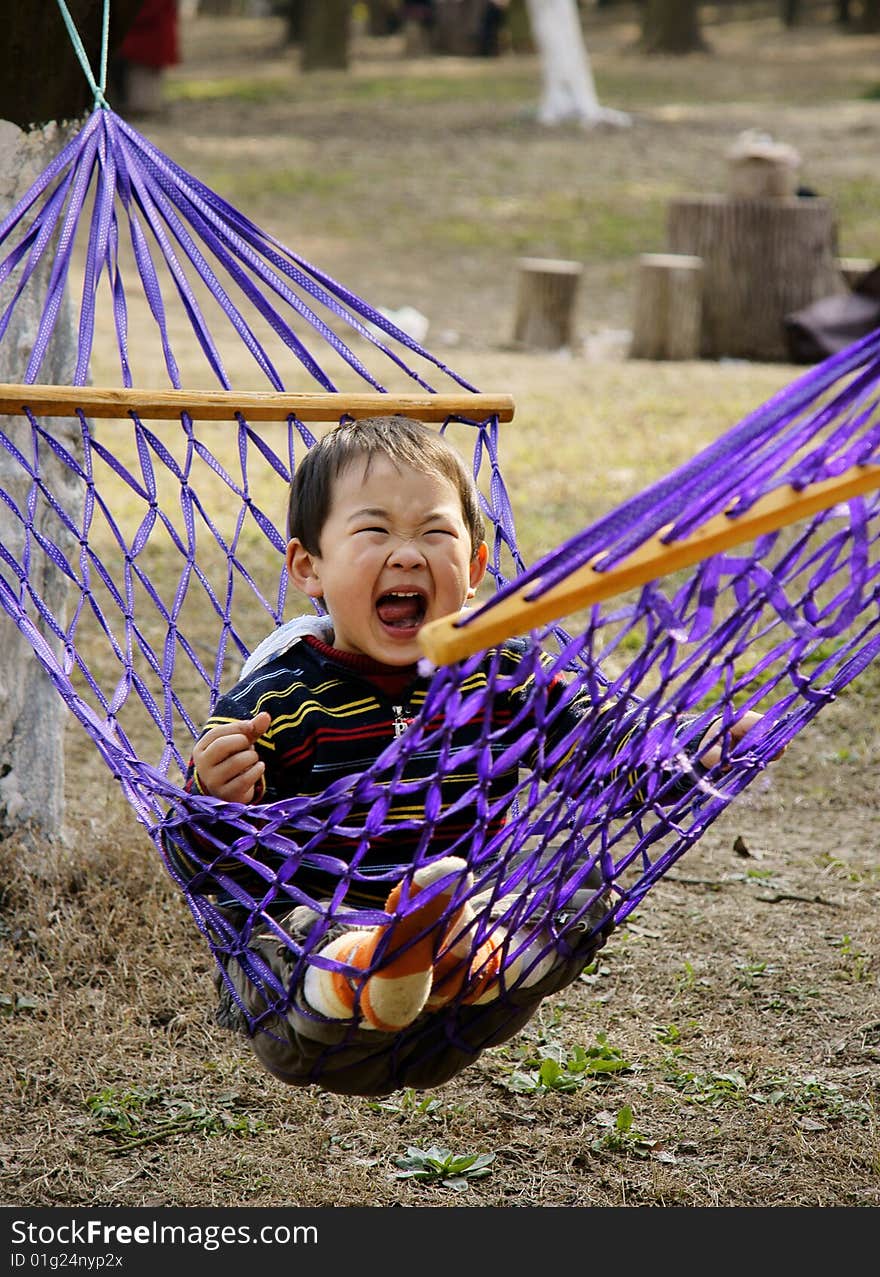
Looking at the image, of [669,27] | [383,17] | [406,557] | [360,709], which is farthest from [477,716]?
[383,17]

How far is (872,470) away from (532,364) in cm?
621

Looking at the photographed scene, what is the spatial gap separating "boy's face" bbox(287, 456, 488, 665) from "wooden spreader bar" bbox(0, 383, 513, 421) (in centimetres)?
40

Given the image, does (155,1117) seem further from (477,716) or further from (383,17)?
(383,17)

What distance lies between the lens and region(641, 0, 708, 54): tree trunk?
65.4ft

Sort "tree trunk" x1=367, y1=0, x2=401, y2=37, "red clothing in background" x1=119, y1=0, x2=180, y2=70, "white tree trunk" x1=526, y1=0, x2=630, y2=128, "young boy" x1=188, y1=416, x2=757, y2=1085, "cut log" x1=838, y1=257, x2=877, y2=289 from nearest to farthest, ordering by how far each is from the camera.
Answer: "young boy" x1=188, y1=416, x2=757, y2=1085, "cut log" x1=838, y1=257, x2=877, y2=289, "red clothing in background" x1=119, y1=0, x2=180, y2=70, "white tree trunk" x1=526, y1=0, x2=630, y2=128, "tree trunk" x1=367, y1=0, x2=401, y2=37

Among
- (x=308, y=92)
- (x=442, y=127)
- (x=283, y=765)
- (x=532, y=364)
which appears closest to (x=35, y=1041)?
(x=283, y=765)

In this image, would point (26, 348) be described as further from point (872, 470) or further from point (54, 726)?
point (872, 470)

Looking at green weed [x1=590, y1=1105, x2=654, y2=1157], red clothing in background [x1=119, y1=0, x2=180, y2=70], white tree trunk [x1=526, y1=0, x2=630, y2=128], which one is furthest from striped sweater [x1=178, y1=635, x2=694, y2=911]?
white tree trunk [x1=526, y1=0, x2=630, y2=128]

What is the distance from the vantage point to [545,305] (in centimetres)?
812

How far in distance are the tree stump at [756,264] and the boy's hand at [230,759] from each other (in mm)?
6421

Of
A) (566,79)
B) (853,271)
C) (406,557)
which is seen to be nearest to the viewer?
(406,557)

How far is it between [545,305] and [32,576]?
553 cm

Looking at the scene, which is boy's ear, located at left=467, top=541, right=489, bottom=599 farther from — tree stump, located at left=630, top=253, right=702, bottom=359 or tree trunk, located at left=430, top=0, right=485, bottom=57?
tree trunk, located at left=430, top=0, right=485, bottom=57

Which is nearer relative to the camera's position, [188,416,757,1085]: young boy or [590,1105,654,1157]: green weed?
[188,416,757,1085]: young boy
